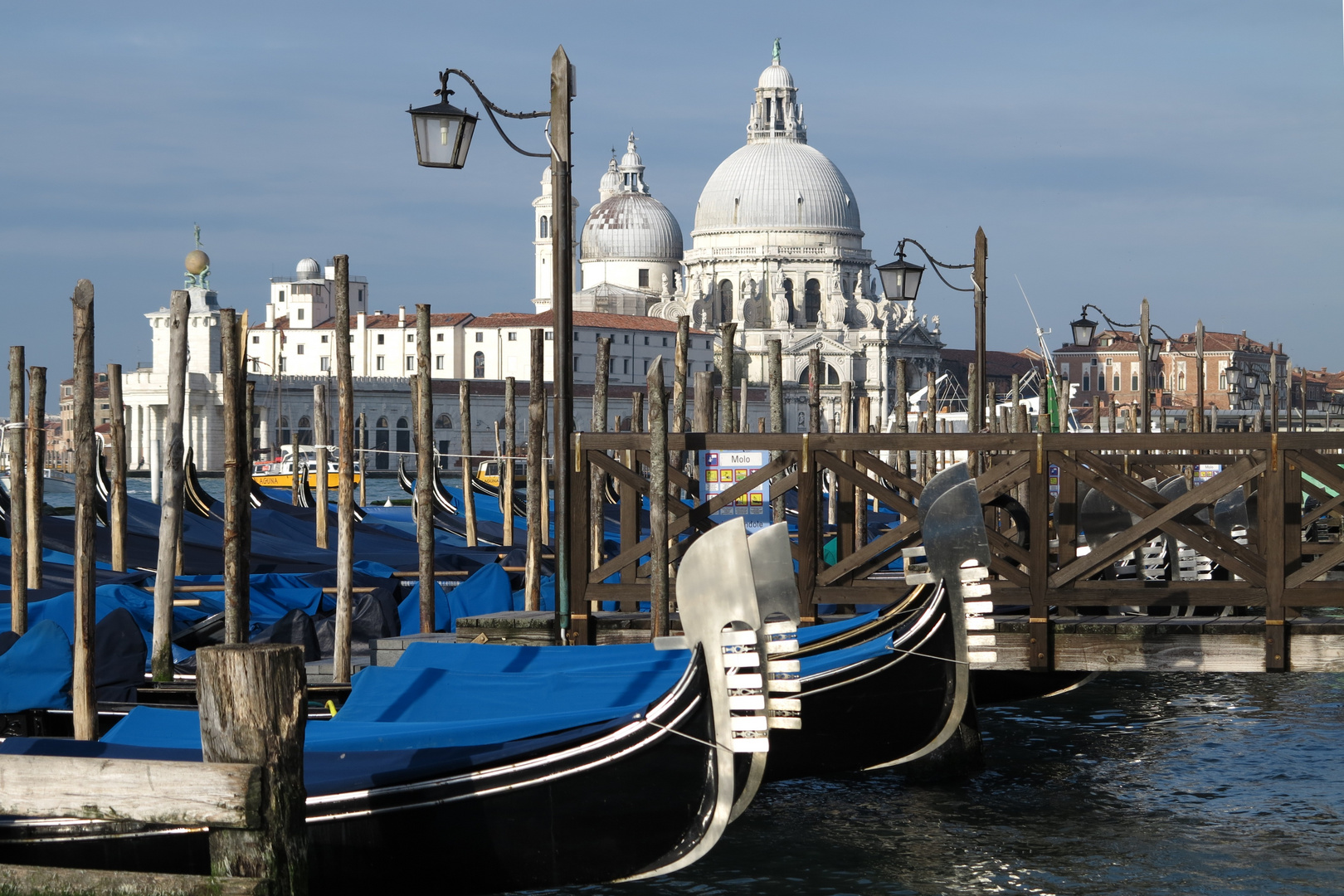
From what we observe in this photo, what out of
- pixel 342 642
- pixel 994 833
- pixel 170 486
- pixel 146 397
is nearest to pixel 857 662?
pixel 994 833

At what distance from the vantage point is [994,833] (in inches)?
224

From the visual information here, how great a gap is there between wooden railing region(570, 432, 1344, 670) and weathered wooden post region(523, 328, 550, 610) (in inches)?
77.4

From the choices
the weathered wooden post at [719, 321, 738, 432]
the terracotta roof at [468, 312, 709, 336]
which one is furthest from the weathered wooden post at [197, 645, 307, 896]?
the terracotta roof at [468, 312, 709, 336]

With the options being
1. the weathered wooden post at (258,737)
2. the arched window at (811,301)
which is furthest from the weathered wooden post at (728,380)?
the arched window at (811,301)

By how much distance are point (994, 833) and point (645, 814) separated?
5.79ft

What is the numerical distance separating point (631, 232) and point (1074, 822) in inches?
2641

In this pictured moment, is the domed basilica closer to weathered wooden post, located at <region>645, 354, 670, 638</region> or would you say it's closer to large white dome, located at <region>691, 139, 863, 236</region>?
large white dome, located at <region>691, 139, 863, 236</region>

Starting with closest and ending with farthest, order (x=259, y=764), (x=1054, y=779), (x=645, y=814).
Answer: (x=259, y=764), (x=645, y=814), (x=1054, y=779)

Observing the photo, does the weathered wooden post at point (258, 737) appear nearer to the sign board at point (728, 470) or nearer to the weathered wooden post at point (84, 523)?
the weathered wooden post at point (84, 523)

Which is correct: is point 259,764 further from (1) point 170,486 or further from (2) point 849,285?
(2) point 849,285

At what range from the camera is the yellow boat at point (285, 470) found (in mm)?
37219

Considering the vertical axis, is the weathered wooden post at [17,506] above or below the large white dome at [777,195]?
below

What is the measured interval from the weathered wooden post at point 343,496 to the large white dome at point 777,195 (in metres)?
58.2

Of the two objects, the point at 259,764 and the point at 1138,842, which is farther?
the point at 1138,842
